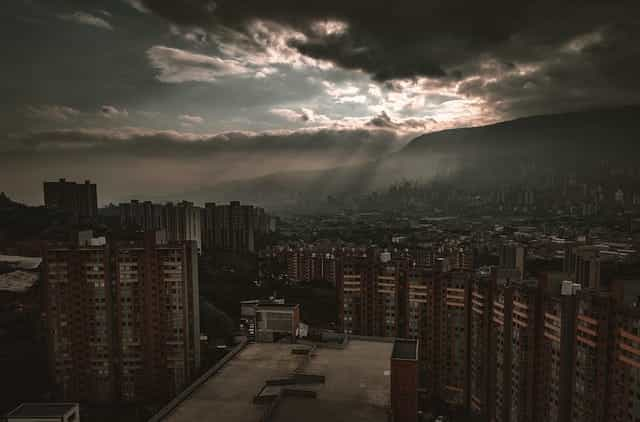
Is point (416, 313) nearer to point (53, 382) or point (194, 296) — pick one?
point (194, 296)

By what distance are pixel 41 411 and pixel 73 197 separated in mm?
13037

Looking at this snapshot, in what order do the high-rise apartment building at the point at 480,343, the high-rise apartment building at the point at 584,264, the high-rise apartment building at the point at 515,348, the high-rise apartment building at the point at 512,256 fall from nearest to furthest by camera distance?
the high-rise apartment building at the point at 515,348 → the high-rise apartment building at the point at 480,343 → the high-rise apartment building at the point at 584,264 → the high-rise apartment building at the point at 512,256

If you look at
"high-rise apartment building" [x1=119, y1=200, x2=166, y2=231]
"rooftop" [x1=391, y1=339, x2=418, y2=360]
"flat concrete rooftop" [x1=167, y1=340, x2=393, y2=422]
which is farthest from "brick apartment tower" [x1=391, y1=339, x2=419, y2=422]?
"high-rise apartment building" [x1=119, y1=200, x2=166, y2=231]

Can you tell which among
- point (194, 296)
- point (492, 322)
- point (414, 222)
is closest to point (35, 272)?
point (194, 296)

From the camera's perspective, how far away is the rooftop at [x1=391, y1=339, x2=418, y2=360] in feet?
17.7

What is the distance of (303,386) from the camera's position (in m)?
5.96

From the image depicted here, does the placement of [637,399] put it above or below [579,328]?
below

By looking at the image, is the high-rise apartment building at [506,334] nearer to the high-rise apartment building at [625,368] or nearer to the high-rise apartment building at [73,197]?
the high-rise apartment building at [625,368]

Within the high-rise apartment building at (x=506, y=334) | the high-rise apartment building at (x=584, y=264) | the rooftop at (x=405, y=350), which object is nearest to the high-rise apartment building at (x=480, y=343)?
the high-rise apartment building at (x=506, y=334)

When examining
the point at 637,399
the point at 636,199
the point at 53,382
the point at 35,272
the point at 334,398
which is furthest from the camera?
the point at 636,199

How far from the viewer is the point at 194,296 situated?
28.4 ft

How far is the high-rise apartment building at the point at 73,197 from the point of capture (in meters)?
15.5

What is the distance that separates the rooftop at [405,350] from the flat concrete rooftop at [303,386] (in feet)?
2.18

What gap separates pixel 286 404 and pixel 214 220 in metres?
19.6
